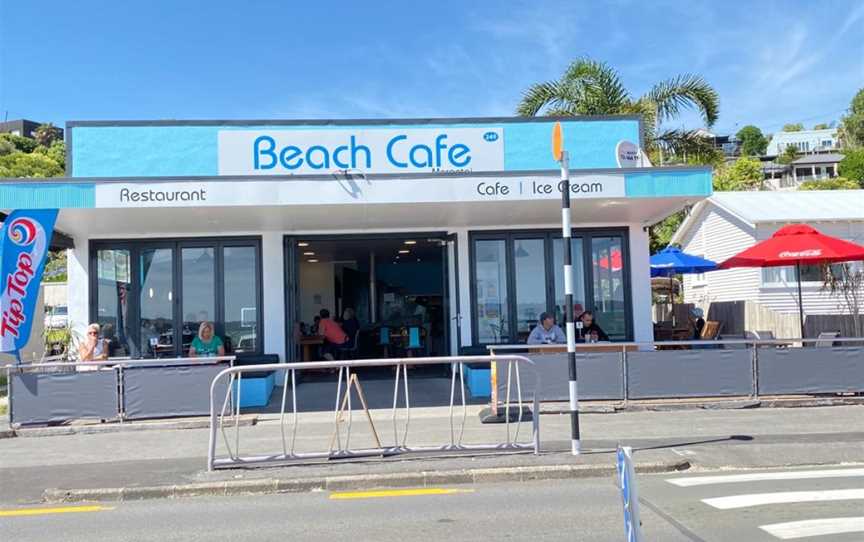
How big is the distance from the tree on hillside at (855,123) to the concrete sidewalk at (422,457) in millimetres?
93026

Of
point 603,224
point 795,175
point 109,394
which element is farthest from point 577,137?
point 795,175

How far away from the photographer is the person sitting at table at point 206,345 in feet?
44.4

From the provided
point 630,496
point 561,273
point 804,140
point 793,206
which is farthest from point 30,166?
point 804,140

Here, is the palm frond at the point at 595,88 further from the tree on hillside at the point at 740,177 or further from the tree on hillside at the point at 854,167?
the tree on hillside at the point at 854,167

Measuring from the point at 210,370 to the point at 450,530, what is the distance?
6451 millimetres

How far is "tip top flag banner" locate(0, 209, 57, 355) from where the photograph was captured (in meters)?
11.2

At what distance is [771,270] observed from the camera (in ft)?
88.6

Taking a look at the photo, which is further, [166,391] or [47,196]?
[166,391]

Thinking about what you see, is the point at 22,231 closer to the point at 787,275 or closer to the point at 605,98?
the point at 605,98

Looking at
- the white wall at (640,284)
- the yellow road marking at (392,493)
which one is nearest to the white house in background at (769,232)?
the white wall at (640,284)

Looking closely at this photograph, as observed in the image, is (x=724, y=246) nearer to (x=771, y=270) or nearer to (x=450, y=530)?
(x=771, y=270)

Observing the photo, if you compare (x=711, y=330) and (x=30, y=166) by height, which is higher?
(x=30, y=166)

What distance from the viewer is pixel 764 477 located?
791cm

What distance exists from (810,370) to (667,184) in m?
3.84
